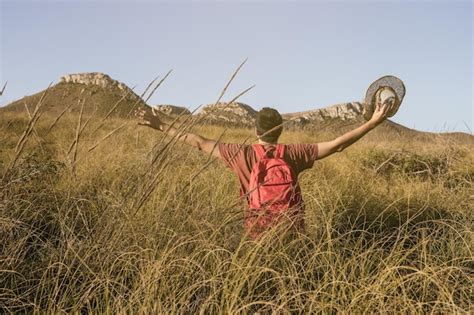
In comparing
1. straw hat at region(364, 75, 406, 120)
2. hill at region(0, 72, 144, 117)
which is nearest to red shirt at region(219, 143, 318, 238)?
straw hat at region(364, 75, 406, 120)

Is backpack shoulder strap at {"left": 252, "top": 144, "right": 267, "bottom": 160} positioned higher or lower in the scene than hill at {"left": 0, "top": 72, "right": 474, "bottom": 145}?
lower

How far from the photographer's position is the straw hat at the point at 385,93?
2.74m

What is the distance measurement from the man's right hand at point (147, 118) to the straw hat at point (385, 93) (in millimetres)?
1134

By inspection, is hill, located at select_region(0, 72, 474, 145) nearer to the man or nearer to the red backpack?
the man

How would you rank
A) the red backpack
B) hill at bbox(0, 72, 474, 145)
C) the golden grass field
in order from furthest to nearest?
the red backpack
hill at bbox(0, 72, 474, 145)
the golden grass field

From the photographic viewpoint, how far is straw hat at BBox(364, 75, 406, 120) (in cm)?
274

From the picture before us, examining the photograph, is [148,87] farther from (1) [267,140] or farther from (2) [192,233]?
(1) [267,140]

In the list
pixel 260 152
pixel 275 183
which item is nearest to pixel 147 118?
pixel 260 152

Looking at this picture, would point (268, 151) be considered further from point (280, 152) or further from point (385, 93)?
point (385, 93)

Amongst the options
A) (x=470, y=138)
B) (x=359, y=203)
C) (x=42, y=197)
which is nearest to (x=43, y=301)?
(x=42, y=197)

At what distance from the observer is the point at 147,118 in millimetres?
2725

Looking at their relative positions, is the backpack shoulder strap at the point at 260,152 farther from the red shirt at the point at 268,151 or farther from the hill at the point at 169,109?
the hill at the point at 169,109

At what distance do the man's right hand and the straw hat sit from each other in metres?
1.13

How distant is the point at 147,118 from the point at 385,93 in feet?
4.23
